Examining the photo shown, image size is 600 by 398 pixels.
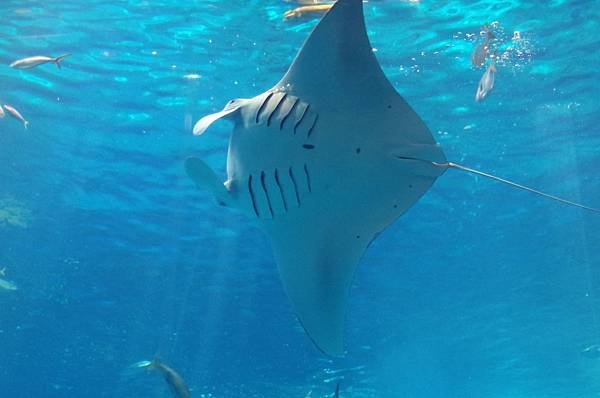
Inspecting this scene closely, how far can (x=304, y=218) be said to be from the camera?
3.71 metres

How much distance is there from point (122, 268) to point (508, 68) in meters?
13.7

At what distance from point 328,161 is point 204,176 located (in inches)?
32.2

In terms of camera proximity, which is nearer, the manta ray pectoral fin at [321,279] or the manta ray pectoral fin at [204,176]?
the manta ray pectoral fin at [204,176]

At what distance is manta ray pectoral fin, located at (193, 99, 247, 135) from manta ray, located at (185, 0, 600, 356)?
0.04 ft

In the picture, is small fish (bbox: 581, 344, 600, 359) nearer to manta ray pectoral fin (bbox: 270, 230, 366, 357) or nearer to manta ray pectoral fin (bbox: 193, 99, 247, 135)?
manta ray pectoral fin (bbox: 270, 230, 366, 357)

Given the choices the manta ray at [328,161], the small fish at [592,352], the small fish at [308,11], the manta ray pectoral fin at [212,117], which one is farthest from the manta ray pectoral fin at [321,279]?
the small fish at [592,352]

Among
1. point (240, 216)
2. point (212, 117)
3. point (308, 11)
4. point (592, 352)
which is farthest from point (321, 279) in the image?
point (592, 352)

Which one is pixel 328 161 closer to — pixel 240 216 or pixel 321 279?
pixel 321 279

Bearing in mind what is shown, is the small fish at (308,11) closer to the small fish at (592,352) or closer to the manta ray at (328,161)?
the manta ray at (328,161)

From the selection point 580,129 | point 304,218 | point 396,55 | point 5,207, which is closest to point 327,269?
point 304,218

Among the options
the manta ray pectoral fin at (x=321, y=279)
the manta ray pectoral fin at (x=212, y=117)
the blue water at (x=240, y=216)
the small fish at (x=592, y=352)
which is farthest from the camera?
the small fish at (x=592, y=352)

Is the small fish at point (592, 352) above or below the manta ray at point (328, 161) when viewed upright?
below

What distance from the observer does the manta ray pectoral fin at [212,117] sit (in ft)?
10.3

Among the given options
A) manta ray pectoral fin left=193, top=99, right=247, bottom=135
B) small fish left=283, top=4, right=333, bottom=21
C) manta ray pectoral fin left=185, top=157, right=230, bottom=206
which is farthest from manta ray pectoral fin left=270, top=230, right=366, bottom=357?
small fish left=283, top=4, right=333, bottom=21
